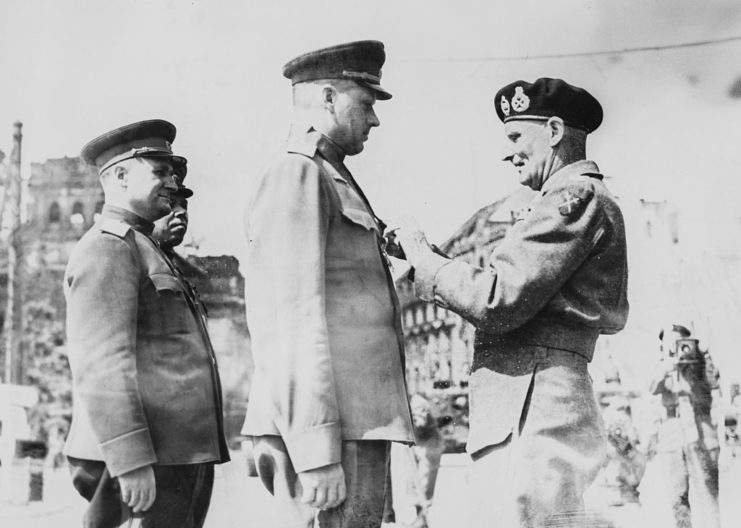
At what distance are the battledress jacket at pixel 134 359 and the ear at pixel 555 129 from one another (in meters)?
1.33

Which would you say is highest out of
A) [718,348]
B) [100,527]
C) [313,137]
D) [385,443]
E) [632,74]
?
[632,74]

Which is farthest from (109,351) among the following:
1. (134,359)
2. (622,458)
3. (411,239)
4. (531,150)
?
(622,458)

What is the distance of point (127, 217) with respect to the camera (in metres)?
3.88

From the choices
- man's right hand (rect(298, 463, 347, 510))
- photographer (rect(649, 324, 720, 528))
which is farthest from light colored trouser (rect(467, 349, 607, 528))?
photographer (rect(649, 324, 720, 528))

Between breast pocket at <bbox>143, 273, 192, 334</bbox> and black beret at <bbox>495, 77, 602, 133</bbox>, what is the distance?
128 centimetres

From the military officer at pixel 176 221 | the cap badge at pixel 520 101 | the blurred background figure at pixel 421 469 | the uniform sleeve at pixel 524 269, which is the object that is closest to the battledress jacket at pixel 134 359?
the military officer at pixel 176 221

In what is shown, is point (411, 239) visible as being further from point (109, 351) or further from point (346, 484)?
point (109, 351)

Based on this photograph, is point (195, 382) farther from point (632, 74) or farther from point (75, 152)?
point (632, 74)

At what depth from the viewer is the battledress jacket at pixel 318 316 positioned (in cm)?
322

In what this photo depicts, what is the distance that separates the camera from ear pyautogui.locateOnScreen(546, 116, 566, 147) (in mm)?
3863

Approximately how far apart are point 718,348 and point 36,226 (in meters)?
3.05

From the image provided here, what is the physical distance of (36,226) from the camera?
4.79 metres

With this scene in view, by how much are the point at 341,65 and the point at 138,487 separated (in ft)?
4.79

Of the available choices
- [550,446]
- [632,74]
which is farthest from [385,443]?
[632,74]
